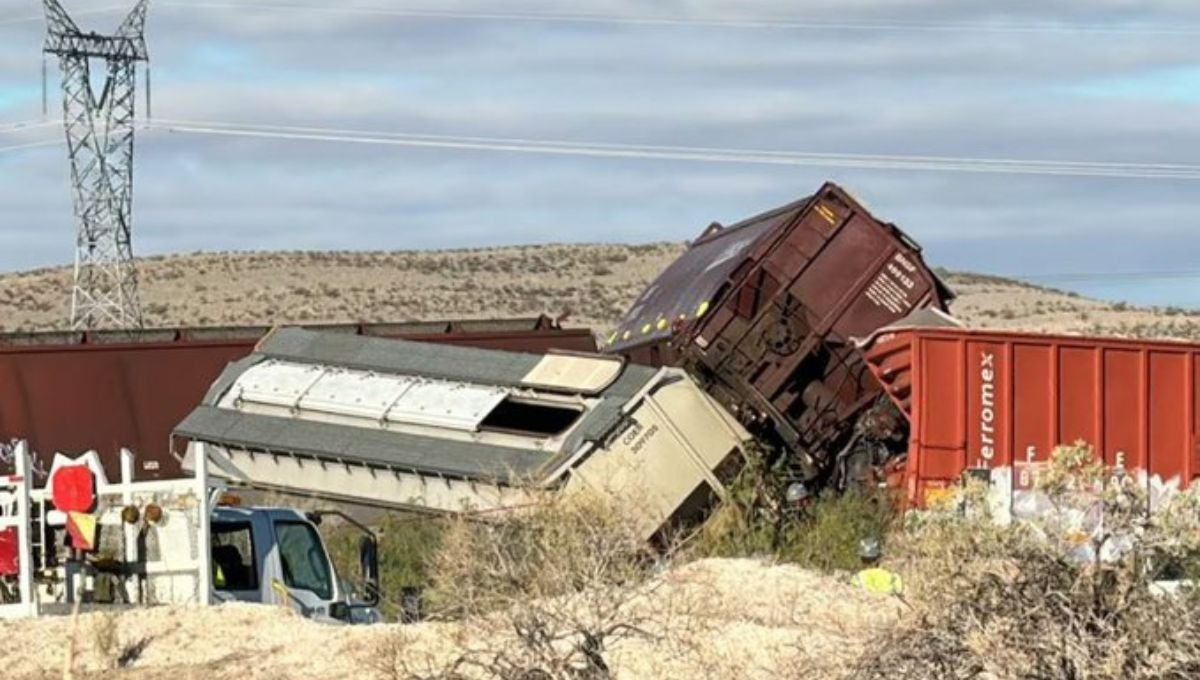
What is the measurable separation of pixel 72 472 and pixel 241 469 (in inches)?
273

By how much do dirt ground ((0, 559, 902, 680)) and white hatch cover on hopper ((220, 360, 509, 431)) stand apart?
5.77 m

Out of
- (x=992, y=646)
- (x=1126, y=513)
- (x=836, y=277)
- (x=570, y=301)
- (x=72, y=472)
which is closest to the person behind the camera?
(x=992, y=646)

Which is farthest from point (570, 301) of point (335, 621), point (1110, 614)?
point (1110, 614)

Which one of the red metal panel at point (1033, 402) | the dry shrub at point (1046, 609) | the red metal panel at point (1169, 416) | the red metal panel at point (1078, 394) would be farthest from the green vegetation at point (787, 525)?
the dry shrub at point (1046, 609)

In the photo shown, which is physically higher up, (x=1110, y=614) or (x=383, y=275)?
(x=383, y=275)

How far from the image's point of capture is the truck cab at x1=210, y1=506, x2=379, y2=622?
15.8 meters

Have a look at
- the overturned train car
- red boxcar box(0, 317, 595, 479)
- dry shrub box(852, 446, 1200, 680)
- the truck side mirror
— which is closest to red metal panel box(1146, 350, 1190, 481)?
the overturned train car

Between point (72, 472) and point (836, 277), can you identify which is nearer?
point (72, 472)

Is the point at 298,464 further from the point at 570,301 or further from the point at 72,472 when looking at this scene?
the point at 570,301

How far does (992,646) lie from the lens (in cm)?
948

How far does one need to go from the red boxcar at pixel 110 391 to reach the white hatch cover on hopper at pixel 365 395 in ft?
15.4

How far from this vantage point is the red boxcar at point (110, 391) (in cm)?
2700

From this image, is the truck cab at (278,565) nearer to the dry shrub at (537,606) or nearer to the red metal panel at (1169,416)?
the dry shrub at (537,606)

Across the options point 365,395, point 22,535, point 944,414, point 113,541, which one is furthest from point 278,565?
point 944,414
